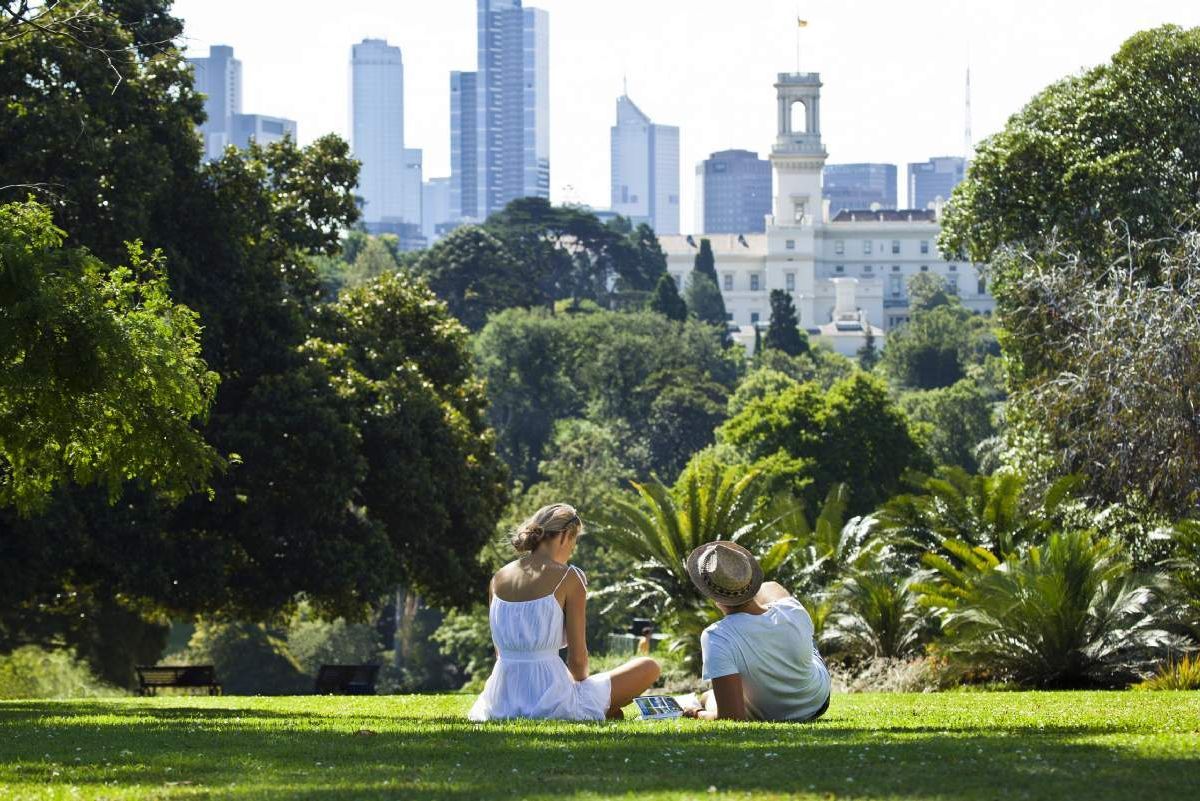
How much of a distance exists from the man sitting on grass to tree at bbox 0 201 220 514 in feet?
13.0

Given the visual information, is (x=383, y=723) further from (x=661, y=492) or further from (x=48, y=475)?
(x=661, y=492)

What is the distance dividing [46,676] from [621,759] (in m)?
28.6

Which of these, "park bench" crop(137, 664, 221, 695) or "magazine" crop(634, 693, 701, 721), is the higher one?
"magazine" crop(634, 693, 701, 721)

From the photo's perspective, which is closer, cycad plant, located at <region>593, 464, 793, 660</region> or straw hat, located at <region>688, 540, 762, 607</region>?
straw hat, located at <region>688, 540, 762, 607</region>

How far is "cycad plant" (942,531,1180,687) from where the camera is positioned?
1675 centimetres

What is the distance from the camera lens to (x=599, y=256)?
420ft

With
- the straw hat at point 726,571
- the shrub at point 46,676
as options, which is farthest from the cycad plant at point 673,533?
the straw hat at point 726,571

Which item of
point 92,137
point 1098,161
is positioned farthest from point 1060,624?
point 1098,161

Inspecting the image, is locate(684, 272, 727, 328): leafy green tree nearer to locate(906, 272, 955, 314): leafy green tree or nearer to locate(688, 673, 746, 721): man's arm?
locate(906, 272, 955, 314): leafy green tree

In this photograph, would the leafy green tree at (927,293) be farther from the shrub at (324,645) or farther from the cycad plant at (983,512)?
the cycad plant at (983,512)

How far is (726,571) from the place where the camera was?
9117 mm

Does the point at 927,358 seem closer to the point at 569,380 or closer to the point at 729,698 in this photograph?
the point at 569,380

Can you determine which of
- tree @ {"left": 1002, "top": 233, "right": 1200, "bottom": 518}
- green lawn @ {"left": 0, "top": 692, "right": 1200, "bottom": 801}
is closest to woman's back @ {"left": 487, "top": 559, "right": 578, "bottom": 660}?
green lawn @ {"left": 0, "top": 692, "right": 1200, "bottom": 801}

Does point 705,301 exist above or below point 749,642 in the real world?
above
